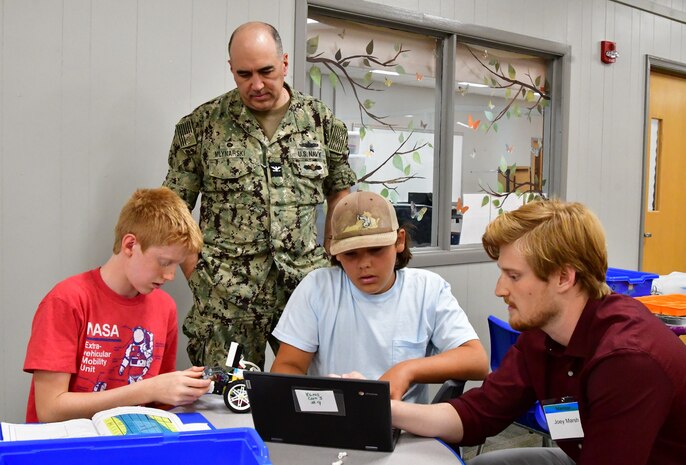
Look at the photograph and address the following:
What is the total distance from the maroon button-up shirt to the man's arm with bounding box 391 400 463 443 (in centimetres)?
20

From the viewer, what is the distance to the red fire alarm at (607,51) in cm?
464

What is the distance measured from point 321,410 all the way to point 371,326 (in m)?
0.54

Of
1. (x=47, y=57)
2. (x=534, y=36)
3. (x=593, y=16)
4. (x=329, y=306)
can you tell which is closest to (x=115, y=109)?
(x=47, y=57)

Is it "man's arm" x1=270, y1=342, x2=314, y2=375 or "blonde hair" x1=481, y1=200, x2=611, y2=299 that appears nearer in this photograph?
"blonde hair" x1=481, y1=200, x2=611, y2=299

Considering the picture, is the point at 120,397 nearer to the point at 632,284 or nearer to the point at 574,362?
the point at 574,362

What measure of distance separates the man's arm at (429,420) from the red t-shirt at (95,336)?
65 centimetres

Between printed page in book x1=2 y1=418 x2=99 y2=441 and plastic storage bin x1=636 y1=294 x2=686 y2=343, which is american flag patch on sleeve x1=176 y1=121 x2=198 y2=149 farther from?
plastic storage bin x1=636 y1=294 x2=686 y2=343

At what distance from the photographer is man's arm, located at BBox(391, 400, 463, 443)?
1499 millimetres

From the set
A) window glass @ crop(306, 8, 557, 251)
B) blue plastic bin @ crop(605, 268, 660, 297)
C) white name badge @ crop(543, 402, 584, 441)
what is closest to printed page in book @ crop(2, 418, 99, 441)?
white name badge @ crop(543, 402, 584, 441)

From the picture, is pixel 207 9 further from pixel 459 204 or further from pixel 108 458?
pixel 108 458

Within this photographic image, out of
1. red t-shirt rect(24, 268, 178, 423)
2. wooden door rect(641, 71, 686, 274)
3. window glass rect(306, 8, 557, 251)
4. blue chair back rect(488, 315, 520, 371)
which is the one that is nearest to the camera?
red t-shirt rect(24, 268, 178, 423)

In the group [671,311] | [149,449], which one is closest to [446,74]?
[671,311]

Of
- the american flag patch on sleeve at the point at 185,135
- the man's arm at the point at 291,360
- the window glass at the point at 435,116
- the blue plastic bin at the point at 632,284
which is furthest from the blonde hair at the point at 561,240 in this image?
the blue plastic bin at the point at 632,284

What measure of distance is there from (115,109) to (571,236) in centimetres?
189
